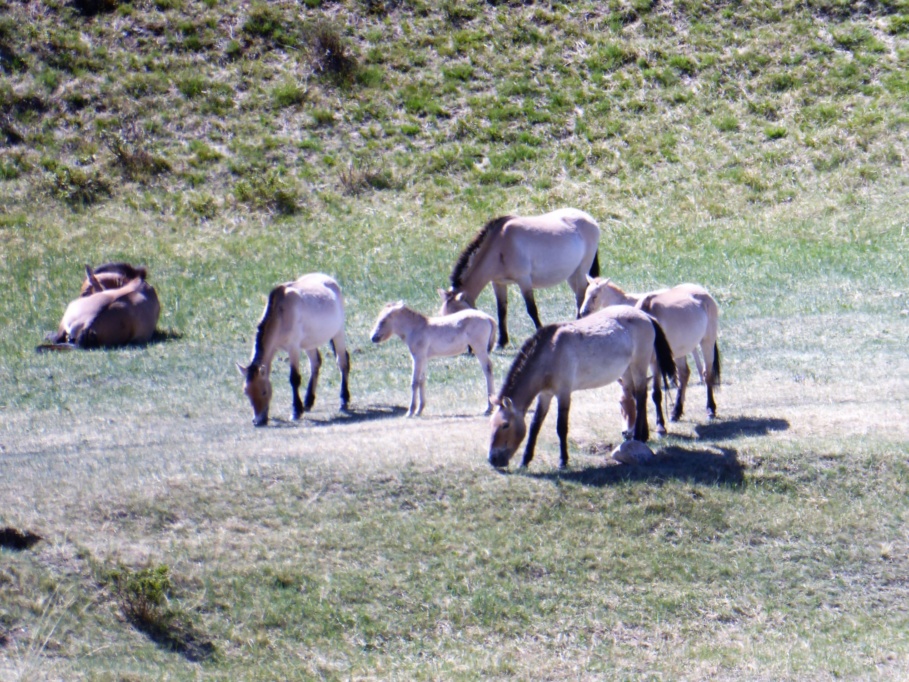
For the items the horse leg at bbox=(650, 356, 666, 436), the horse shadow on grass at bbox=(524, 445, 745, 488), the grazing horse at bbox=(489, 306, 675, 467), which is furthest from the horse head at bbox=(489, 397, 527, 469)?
the horse leg at bbox=(650, 356, 666, 436)

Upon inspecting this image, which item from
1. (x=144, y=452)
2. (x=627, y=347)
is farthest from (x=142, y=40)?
(x=627, y=347)

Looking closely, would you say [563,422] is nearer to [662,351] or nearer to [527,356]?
[527,356]

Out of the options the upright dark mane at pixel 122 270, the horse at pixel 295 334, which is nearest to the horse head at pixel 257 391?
the horse at pixel 295 334

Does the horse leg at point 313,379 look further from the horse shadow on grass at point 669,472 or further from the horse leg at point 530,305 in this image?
the horse shadow on grass at point 669,472

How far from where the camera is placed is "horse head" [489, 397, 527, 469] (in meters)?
9.45

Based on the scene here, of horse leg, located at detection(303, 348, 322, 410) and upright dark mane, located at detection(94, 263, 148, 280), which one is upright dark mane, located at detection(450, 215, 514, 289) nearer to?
horse leg, located at detection(303, 348, 322, 410)

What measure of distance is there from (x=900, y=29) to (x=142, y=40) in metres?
18.4

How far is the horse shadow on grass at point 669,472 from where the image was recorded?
9328 mm

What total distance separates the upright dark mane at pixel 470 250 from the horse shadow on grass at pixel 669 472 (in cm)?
624

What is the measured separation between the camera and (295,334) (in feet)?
40.7

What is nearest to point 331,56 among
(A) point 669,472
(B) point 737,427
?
(B) point 737,427

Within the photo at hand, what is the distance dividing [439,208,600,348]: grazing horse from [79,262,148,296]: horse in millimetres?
5665

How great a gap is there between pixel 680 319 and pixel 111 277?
436 inches

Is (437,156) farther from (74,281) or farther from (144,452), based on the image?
(144,452)
